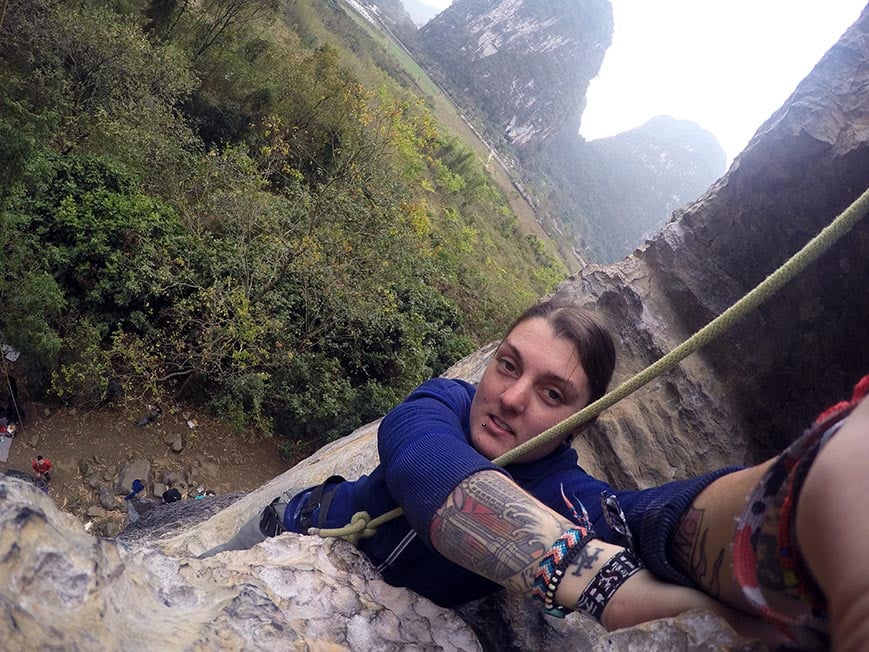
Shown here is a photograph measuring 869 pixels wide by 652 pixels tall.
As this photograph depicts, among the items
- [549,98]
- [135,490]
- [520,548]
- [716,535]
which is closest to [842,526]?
[716,535]

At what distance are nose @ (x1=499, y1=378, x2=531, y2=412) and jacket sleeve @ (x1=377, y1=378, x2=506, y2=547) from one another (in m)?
0.17

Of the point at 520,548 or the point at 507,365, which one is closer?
the point at 520,548

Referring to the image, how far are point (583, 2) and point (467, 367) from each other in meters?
A: 95.2

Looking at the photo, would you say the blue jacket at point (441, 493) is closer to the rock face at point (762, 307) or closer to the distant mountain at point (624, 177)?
the rock face at point (762, 307)

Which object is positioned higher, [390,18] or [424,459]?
[390,18]

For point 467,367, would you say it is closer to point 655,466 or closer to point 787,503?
point 655,466

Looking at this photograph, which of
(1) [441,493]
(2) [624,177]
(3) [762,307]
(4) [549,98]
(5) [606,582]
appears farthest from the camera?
(2) [624,177]

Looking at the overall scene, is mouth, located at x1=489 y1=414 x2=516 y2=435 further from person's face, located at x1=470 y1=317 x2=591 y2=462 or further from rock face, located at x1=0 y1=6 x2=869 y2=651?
rock face, located at x1=0 y1=6 x2=869 y2=651

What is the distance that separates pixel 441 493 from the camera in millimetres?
1390

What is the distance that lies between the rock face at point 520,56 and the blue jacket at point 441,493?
67.3 metres

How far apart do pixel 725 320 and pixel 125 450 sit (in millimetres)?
9981

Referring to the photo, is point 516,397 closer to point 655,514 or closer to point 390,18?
point 655,514

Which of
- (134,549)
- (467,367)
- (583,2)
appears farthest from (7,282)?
(583,2)

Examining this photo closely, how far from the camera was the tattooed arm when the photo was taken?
1.22 metres
